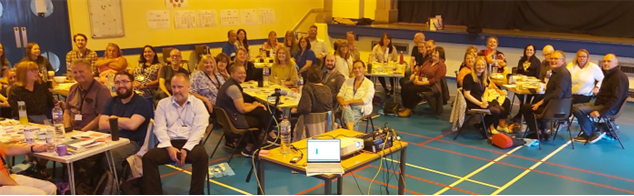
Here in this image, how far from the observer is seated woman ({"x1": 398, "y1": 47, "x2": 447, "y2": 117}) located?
792 centimetres

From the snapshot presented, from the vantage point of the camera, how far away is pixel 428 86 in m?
8.01

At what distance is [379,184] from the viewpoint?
5.07 metres

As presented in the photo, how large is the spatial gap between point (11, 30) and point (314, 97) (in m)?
6.20

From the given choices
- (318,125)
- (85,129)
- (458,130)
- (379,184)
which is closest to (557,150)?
(458,130)

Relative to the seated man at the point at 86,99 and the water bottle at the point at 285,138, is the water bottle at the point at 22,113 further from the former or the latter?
the water bottle at the point at 285,138

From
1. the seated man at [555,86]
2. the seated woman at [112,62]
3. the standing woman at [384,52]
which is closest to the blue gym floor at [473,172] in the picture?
the seated man at [555,86]

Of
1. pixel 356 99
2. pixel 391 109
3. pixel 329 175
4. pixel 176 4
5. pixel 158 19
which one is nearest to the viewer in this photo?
pixel 329 175

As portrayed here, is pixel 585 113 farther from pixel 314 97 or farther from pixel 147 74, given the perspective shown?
pixel 147 74

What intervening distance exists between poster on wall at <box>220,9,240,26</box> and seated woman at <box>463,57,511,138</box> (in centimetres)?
621

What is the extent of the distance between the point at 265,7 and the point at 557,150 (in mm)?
7748

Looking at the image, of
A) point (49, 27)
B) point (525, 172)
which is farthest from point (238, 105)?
point (49, 27)

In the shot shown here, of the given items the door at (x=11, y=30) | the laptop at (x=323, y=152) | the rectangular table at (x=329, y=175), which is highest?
the door at (x=11, y=30)

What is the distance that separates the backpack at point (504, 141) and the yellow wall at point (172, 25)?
22.4 ft

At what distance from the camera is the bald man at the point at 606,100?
251 inches
